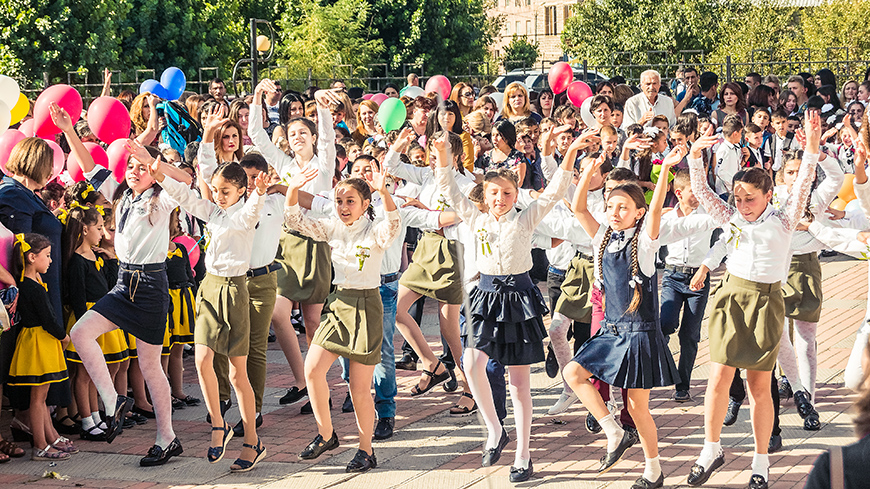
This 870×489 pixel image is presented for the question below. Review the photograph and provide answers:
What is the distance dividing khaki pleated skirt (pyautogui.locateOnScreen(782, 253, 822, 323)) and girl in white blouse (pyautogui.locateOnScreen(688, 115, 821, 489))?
1207mm

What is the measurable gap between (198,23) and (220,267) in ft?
79.0

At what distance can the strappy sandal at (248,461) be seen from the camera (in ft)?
19.0

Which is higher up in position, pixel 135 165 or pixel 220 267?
pixel 135 165

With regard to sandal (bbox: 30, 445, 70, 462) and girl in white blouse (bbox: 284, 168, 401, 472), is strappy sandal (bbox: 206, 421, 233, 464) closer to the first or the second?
girl in white blouse (bbox: 284, 168, 401, 472)

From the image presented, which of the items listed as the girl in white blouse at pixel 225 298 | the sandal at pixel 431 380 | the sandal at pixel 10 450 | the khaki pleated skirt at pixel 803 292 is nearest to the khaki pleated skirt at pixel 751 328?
the khaki pleated skirt at pixel 803 292

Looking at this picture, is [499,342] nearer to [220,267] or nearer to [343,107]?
[220,267]

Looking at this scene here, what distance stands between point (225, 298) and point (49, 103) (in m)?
3.15

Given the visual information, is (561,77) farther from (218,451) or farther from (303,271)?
(218,451)

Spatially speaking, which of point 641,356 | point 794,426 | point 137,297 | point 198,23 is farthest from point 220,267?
point 198,23

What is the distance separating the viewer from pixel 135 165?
6.06 metres

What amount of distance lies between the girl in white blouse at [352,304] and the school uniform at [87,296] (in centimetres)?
147

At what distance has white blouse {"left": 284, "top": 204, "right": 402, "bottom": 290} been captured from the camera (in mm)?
5770

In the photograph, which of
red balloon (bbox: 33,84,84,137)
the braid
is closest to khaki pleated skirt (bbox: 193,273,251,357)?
the braid

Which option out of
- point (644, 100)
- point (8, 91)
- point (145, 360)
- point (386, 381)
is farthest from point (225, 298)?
point (644, 100)
